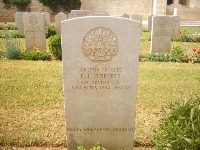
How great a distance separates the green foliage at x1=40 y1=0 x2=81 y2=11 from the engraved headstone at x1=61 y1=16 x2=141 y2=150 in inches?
1017

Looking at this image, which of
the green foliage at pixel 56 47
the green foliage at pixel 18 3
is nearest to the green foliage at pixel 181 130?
the green foliage at pixel 56 47

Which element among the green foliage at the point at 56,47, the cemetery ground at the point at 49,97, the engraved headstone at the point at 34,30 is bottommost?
the cemetery ground at the point at 49,97

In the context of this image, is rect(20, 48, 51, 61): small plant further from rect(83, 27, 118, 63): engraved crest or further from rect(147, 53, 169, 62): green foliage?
rect(83, 27, 118, 63): engraved crest

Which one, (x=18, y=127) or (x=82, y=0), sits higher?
(x=82, y=0)

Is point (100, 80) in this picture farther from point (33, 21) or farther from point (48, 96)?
point (33, 21)

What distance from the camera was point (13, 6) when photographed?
89.6 feet

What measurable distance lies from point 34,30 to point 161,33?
17.7ft

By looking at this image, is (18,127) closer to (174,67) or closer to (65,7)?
(174,67)

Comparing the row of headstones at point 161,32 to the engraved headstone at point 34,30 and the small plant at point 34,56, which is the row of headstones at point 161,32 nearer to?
the small plant at point 34,56

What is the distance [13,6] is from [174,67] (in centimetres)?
2267

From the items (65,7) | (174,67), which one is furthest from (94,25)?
(65,7)

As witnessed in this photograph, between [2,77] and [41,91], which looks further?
[2,77]

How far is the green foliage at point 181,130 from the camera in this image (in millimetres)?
2984

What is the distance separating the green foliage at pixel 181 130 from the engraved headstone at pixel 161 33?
24.6 feet
